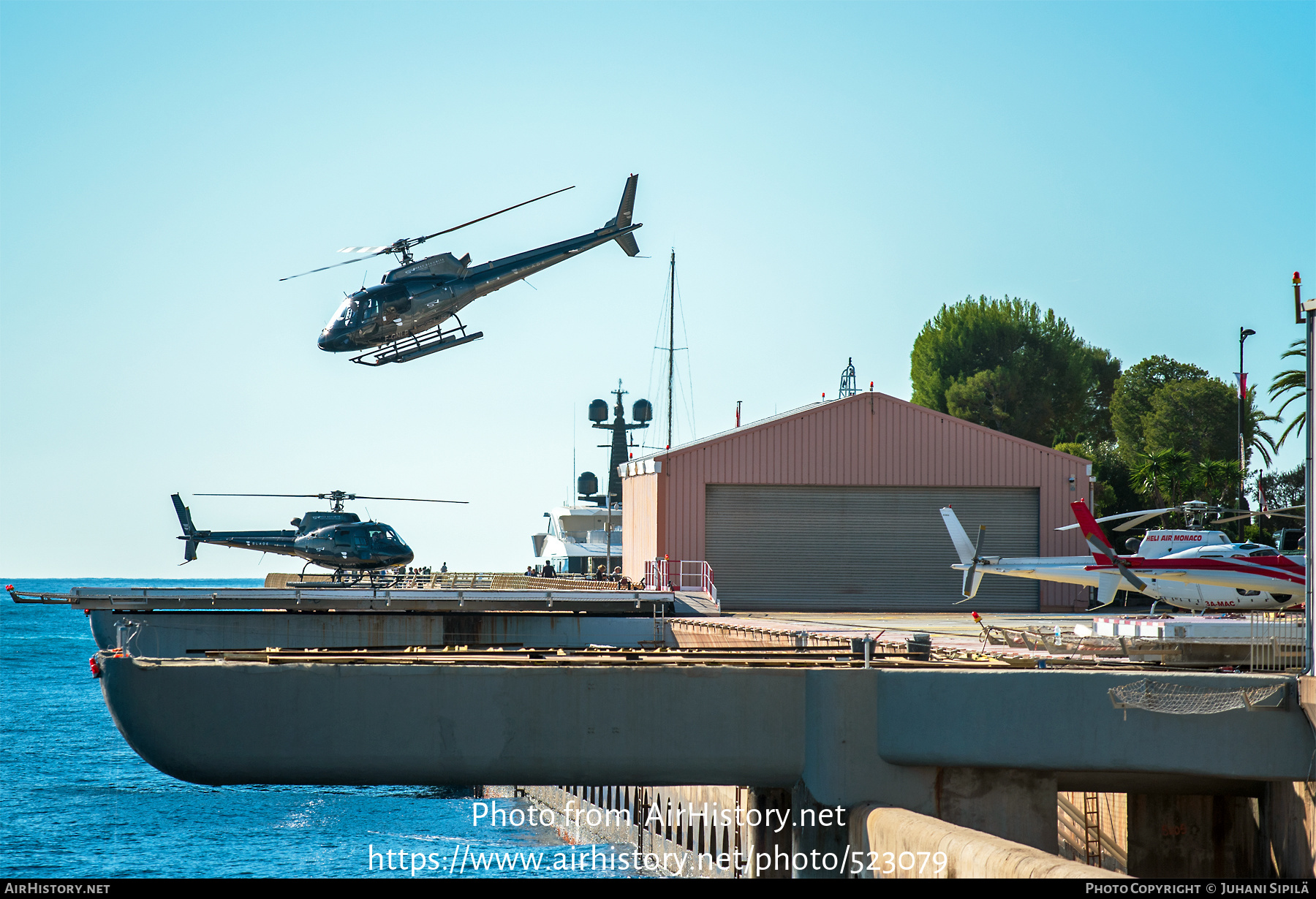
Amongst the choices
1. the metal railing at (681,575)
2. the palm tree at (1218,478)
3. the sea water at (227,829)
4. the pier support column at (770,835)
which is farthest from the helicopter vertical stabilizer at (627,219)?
the palm tree at (1218,478)

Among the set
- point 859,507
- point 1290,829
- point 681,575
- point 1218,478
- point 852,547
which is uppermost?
point 1218,478

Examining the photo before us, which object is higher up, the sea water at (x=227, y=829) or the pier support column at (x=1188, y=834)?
the pier support column at (x=1188, y=834)

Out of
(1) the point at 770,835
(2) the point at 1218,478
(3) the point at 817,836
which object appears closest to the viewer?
(3) the point at 817,836

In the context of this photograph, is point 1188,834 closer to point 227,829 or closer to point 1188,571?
point 1188,571

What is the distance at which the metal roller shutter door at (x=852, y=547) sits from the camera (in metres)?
42.1

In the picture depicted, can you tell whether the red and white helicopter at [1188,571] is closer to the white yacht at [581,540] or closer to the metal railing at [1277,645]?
the metal railing at [1277,645]

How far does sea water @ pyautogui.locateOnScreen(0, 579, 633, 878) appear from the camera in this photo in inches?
1077

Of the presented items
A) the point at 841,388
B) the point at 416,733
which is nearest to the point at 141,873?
the point at 416,733

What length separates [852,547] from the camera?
4262cm

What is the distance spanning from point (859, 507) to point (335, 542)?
17.3 meters

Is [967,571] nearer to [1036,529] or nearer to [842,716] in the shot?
[1036,529]

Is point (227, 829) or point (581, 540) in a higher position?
point (581, 540)

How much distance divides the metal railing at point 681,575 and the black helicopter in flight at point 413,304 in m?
11.0

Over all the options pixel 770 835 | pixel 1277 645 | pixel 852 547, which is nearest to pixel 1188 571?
pixel 1277 645
